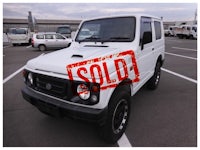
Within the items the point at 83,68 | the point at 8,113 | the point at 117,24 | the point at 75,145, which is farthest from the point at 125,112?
the point at 8,113

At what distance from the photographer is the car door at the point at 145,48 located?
290 cm

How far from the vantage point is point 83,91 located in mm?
1972

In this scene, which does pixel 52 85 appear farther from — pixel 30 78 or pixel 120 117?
pixel 120 117

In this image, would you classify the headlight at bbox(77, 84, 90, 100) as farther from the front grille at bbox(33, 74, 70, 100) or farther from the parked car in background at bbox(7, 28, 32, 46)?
the parked car in background at bbox(7, 28, 32, 46)

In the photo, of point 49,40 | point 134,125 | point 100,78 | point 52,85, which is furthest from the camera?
point 49,40

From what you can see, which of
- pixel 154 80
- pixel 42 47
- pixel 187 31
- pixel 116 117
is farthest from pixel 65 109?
pixel 187 31

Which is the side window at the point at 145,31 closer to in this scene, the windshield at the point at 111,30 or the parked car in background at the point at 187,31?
the windshield at the point at 111,30

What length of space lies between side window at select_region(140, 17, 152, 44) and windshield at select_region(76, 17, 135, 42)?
0.19 metres

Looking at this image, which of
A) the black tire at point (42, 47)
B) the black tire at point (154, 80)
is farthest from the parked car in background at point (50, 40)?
the black tire at point (154, 80)

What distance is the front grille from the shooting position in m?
2.06

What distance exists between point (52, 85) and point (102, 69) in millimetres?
776

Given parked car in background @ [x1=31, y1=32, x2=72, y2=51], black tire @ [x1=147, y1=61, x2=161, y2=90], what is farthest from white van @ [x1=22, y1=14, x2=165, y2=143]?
parked car in background @ [x1=31, y1=32, x2=72, y2=51]

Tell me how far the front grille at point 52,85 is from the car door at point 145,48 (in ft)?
5.07

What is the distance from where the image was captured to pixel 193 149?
2385 millimetres
